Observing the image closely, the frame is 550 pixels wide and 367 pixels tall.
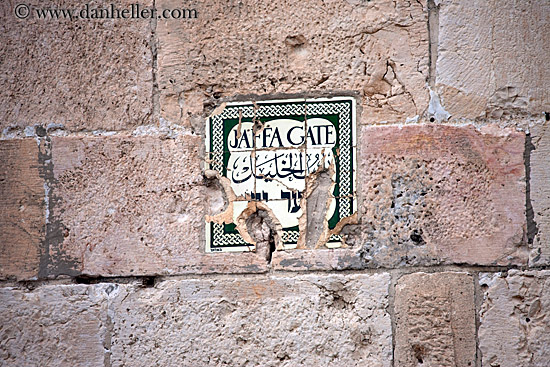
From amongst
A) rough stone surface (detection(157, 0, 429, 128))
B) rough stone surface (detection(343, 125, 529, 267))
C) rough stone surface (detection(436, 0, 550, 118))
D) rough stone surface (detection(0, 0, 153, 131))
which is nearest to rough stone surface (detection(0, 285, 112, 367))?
rough stone surface (detection(0, 0, 153, 131))

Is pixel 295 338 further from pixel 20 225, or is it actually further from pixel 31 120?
pixel 31 120

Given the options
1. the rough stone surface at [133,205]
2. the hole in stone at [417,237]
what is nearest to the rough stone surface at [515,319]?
the hole in stone at [417,237]

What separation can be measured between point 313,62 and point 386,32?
29 centimetres

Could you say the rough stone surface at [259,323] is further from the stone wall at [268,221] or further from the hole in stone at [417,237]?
the hole in stone at [417,237]

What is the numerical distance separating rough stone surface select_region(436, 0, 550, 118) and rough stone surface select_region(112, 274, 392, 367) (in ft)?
2.40

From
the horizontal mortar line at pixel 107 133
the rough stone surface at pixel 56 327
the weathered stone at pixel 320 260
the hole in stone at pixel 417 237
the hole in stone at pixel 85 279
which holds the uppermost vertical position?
the horizontal mortar line at pixel 107 133

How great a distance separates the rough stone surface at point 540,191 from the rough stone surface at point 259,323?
0.54m

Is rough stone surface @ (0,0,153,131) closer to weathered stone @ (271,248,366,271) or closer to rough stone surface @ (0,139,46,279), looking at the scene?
rough stone surface @ (0,139,46,279)

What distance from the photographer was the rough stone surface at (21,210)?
2.24 m

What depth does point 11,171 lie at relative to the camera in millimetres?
2283

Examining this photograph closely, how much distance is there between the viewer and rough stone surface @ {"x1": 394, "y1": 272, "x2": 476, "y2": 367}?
2080mm

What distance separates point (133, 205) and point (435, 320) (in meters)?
1.16

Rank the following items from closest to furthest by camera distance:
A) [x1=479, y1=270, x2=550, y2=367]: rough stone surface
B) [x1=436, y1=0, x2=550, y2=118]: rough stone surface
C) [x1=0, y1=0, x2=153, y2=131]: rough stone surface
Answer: [x1=479, y1=270, x2=550, y2=367]: rough stone surface, [x1=436, y1=0, x2=550, y2=118]: rough stone surface, [x1=0, y1=0, x2=153, y2=131]: rough stone surface

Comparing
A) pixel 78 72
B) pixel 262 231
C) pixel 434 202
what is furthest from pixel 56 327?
pixel 434 202
